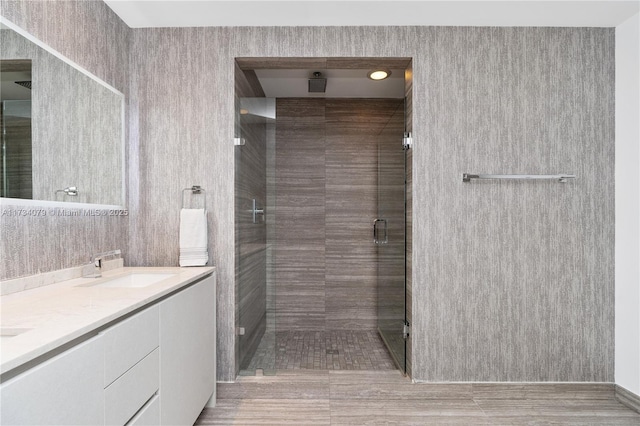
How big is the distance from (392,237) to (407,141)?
0.86 m

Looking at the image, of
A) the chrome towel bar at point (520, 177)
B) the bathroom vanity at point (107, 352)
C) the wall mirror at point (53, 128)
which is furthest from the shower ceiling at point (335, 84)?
the bathroom vanity at point (107, 352)

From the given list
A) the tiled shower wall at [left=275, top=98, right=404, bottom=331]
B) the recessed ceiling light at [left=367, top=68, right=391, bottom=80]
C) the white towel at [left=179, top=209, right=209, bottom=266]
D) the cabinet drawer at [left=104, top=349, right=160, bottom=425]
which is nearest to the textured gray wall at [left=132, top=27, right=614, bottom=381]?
the white towel at [left=179, top=209, right=209, bottom=266]

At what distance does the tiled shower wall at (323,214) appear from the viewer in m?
3.78

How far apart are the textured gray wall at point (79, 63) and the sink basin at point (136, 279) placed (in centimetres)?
20

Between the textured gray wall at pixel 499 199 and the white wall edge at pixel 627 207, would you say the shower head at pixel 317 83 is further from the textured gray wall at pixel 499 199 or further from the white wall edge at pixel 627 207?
the white wall edge at pixel 627 207

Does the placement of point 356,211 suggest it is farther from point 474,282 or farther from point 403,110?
point 474,282

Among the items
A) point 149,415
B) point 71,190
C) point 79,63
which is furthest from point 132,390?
point 79,63

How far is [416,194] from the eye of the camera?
2.44m

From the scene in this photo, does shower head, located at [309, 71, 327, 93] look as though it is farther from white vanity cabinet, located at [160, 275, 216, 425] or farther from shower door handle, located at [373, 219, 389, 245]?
white vanity cabinet, located at [160, 275, 216, 425]

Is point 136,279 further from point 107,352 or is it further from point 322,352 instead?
point 322,352

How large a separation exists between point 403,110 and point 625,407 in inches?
93.0

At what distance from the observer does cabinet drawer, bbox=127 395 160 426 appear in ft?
4.33

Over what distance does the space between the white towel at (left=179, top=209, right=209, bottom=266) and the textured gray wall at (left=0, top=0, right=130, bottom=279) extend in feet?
1.32

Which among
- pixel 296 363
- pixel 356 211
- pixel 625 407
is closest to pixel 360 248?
pixel 356 211
